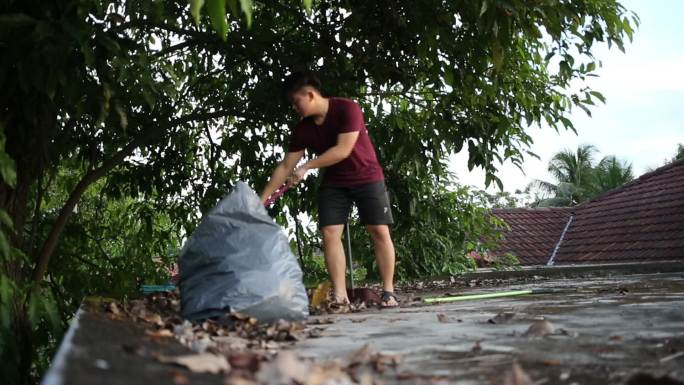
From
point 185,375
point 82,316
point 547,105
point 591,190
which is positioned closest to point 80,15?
point 82,316

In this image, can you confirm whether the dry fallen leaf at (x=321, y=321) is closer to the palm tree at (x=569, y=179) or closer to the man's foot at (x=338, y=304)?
the man's foot at (x=338, y=304)

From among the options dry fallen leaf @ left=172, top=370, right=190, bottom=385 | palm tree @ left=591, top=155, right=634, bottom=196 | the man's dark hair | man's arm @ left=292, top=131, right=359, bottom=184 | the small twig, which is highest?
palm tree @ left=591, top=155, right=634, bottom=196

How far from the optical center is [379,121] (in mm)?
6805

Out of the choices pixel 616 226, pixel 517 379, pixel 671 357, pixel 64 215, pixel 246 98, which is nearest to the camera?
pixel 517 379

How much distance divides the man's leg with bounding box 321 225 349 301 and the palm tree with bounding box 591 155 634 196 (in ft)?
118

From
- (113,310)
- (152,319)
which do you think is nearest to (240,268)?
(152,319)

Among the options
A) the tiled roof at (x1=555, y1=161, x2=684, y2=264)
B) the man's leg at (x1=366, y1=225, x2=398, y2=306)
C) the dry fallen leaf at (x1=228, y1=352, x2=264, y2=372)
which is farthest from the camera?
the tiled roof at (x1=555, y1=161, x2=684, y2=264)

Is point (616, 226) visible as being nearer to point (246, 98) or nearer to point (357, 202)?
point (246, 98)

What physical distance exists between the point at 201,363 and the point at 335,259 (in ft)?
10.6

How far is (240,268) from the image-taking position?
3.69 metres

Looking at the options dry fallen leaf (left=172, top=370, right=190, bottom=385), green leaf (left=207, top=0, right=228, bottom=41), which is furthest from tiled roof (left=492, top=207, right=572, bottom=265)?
dry fallen leaf (left=172, top=370, right=190, bottom=385)

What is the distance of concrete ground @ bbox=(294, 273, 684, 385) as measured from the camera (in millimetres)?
2154

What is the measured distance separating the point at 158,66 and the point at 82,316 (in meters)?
4.39

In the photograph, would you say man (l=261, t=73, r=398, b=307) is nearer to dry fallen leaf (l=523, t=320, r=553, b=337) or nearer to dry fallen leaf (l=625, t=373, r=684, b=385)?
dry fallen leaf (l=523, t=320, r=553, b=337)
